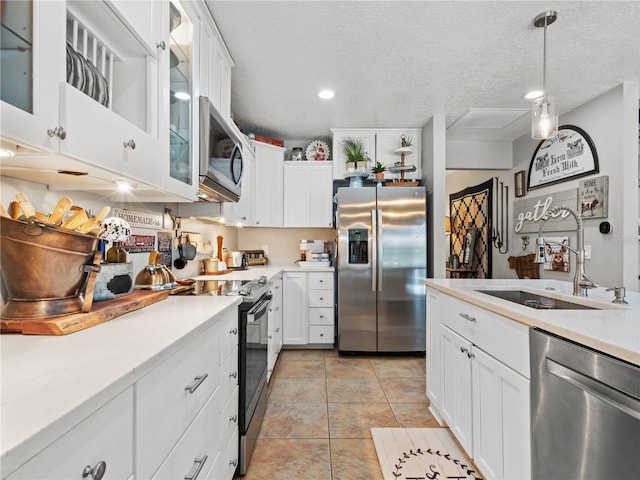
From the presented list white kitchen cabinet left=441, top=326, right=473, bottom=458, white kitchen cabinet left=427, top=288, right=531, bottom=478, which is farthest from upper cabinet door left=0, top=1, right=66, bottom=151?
white kitchen cabinet left=441, top=326, right=473, bottom=458

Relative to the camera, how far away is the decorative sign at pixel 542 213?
10.6ft

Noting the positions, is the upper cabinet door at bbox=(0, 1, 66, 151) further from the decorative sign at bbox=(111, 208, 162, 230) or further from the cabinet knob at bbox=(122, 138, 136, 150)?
the decorative sign at bbox=(111, 208, 162, 230)

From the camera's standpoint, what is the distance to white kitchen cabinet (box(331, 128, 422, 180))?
3.80 metres

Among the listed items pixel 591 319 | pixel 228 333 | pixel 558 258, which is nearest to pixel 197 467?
pixel 228 333

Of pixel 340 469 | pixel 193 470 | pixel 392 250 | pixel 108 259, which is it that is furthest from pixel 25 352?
pixel 392 250

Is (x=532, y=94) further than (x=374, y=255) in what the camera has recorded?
No

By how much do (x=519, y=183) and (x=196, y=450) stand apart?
14.2ft

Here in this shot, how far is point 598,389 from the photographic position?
3.08ft

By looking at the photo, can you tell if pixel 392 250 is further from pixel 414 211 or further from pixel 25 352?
pixel 25 352

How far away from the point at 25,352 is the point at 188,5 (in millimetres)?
1680

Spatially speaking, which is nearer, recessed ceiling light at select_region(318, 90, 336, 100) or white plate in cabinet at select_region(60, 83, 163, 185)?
white plate in cabinet at select_region(60, 83, 163, 185)

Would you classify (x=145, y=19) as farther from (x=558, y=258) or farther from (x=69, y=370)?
(x=558, y=258)

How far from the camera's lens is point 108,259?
150 cm

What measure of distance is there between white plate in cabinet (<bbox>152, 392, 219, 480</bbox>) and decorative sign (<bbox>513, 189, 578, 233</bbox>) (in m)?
3.50
